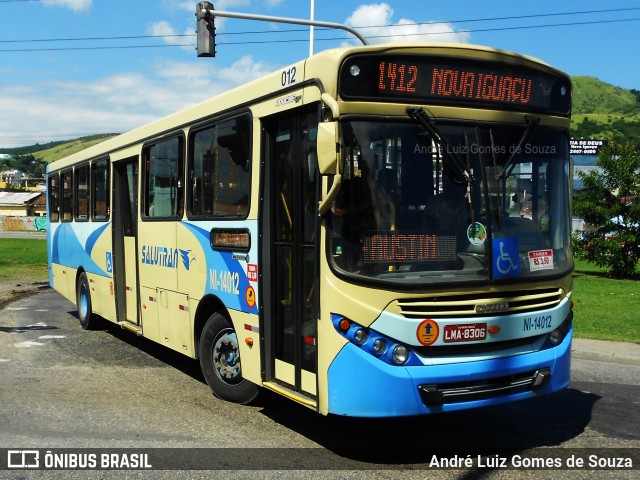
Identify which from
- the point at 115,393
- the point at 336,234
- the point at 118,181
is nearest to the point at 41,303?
the point at 118,181

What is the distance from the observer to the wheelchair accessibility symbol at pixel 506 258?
5746mm

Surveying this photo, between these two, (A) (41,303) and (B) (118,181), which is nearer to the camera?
(B) (118,181)

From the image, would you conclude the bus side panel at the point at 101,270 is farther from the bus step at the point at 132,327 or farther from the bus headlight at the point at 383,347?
the bus headlight at the point at 383,347

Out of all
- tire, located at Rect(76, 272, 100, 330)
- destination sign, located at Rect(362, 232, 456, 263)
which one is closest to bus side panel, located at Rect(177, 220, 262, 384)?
destination sign, located at Rect(362, 232, 456, 263)

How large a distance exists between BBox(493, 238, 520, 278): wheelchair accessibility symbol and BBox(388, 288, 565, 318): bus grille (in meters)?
0.16

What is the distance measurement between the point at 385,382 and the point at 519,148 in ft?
7.28

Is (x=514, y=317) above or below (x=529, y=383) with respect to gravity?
above

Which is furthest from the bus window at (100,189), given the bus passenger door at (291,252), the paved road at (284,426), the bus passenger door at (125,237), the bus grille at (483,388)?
the bus grille at (483,388)

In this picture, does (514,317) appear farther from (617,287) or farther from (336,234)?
(617,287)

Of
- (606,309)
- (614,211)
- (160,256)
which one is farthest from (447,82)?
(614,211)

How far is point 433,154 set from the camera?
224 inches

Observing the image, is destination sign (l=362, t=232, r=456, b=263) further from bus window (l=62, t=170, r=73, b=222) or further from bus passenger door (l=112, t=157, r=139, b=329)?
bus window (l=62, t=170, r=73, b=222)

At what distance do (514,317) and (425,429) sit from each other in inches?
62.7

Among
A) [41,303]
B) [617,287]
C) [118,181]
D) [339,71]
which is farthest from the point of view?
[617,287]
